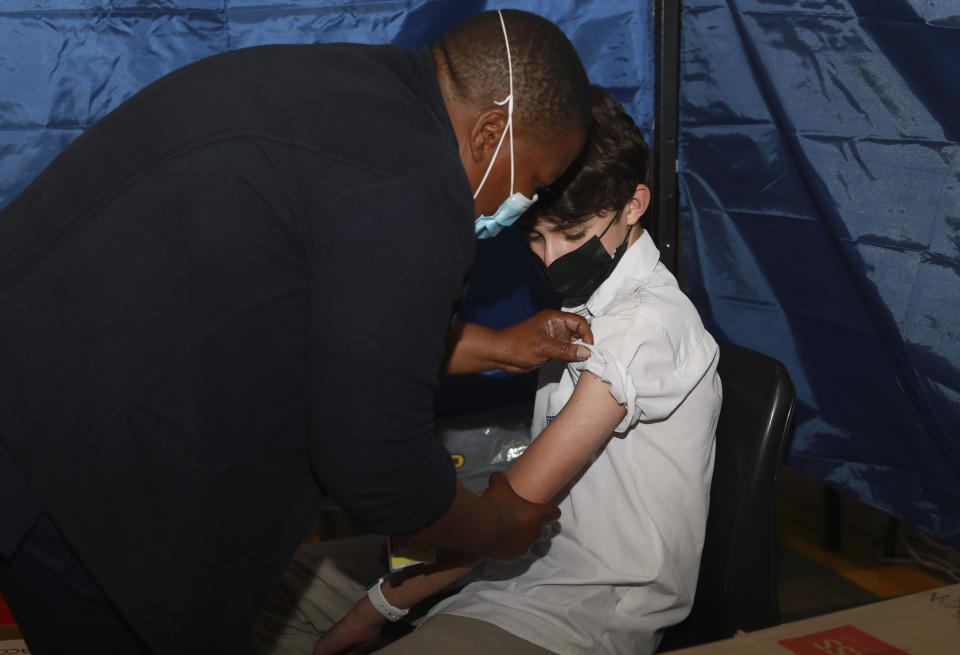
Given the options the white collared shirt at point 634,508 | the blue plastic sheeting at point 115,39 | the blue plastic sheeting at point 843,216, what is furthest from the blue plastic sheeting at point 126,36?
the white collared shirt at point 634,508

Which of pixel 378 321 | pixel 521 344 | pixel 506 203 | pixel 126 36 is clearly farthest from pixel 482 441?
pixel 378 321

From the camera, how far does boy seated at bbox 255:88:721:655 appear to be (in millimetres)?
1229

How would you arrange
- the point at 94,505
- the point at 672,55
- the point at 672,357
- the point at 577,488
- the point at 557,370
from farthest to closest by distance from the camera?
the point at 672,55 < the point at 557,370 < the point at 577,488 < the point at 672,357 < the point at 94,505

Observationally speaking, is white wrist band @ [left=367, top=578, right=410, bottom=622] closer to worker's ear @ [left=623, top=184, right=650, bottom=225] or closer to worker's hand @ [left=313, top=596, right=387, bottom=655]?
worker's hand @ [left=313, top=596, right=387, bottom=655]

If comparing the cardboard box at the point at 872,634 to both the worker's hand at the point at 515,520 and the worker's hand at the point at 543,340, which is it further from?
the worker's hand at the point at 543,340

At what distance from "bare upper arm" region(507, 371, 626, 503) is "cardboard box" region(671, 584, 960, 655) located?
1.06 feet

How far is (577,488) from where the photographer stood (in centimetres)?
136

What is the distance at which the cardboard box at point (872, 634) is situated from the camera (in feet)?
3.30

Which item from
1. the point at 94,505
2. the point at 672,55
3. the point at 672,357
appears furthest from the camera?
the point at 672,55

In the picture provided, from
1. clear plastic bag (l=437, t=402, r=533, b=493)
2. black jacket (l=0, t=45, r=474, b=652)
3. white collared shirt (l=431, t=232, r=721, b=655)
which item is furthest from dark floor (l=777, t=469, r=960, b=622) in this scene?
black jacket (l=0, t=45, r=474, b=652)

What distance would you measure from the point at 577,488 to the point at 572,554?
108 mm

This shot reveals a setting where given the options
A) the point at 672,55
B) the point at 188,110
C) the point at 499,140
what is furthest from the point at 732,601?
the point at 672,55

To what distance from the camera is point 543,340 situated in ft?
4.55

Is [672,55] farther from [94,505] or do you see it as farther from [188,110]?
[94,505]
